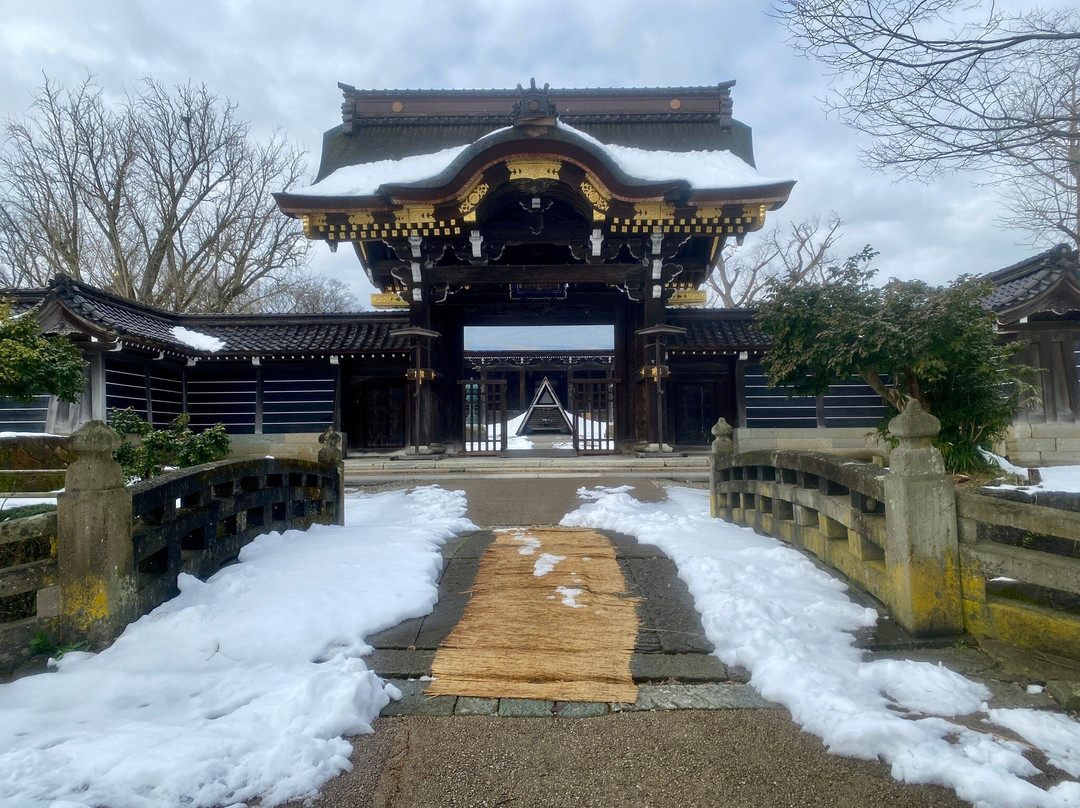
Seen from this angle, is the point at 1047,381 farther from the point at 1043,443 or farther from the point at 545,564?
the point at 545,564

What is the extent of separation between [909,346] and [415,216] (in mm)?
9071

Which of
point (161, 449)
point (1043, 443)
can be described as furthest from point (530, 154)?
point (1043, 443)

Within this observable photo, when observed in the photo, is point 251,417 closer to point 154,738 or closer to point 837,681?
point 154,738

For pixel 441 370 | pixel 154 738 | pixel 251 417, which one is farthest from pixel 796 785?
pixel 251 417

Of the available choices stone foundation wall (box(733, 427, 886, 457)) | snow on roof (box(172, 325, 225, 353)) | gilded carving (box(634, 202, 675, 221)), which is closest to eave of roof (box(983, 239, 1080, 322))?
stone foundation wall (box(733, 427, 886, 457))

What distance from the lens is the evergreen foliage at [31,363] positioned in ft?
24.7

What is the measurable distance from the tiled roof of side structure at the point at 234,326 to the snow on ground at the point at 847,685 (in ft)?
34.1

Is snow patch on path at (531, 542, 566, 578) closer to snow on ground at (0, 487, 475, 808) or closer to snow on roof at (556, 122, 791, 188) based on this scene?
snow on ground at (0, 487, 475, 808)

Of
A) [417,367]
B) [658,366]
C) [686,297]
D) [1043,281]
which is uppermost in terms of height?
[686,297]

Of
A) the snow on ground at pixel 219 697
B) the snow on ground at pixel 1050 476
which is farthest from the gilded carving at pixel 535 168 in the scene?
the snow on ground at pixel 219 697

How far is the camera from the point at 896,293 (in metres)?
7.26

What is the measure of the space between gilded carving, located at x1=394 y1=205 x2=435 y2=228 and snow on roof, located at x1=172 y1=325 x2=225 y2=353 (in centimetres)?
563

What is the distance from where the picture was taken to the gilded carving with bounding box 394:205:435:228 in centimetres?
1169

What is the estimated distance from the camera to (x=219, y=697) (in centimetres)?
276
